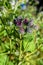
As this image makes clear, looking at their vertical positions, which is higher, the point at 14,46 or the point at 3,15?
the point at 3,15

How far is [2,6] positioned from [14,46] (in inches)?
10.7

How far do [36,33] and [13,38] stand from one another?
0.57ft

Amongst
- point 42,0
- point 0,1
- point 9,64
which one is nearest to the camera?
point 9,64

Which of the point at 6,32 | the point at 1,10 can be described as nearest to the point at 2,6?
the point at 1,10

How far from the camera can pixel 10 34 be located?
1.70 metres

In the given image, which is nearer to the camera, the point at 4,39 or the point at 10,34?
Result: the point at 10,34

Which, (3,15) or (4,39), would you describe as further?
(4,39)

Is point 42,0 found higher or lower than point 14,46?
lower

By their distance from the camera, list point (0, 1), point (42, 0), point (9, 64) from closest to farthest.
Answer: point (9, 64) → point (0, 1) → point (42, 0)

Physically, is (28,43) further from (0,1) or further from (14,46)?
(0,1)

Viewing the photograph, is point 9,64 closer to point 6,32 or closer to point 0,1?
point 6,32

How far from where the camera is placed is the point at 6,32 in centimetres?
167

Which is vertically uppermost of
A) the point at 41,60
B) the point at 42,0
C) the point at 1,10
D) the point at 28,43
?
the point at 1,10

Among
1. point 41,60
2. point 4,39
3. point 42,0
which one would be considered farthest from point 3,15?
point 42,0
